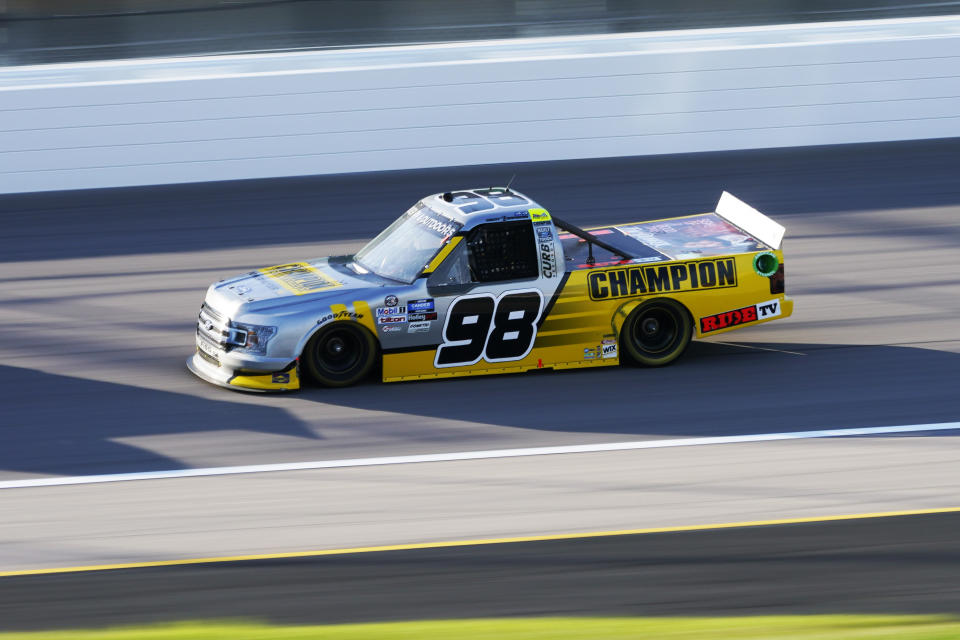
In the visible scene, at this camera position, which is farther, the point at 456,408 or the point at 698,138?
the point at 698,138

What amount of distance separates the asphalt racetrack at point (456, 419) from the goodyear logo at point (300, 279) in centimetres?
77

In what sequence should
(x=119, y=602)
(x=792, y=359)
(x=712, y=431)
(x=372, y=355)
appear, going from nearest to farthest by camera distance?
(x=119, y=602), (x=712, y=431), (x=372, y=355), (x=792, y=359)

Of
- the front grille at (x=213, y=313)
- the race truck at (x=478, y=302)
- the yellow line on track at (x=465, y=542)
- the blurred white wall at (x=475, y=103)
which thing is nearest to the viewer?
the yellow line on track at (x=465, y=542)

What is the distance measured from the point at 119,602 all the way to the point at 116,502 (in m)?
1.43

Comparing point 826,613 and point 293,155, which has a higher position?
point 293,155

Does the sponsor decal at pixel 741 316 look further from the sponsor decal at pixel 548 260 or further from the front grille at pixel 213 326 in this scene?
the front grille at pixel 213 326

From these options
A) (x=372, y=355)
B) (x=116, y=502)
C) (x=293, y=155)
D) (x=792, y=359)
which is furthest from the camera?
(x=293, y=155)

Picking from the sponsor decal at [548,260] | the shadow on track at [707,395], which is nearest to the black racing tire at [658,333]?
the shadow on track at [707,395]

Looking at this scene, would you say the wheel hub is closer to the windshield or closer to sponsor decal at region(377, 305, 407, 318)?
the windshield

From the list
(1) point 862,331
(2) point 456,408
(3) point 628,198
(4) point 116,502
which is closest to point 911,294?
(1) point 862,331

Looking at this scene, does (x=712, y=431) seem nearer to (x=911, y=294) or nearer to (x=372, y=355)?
(x=372, y=355)

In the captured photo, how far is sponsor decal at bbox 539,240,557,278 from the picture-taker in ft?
30.7

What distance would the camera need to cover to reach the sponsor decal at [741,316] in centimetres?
979

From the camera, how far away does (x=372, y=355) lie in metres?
9.25
